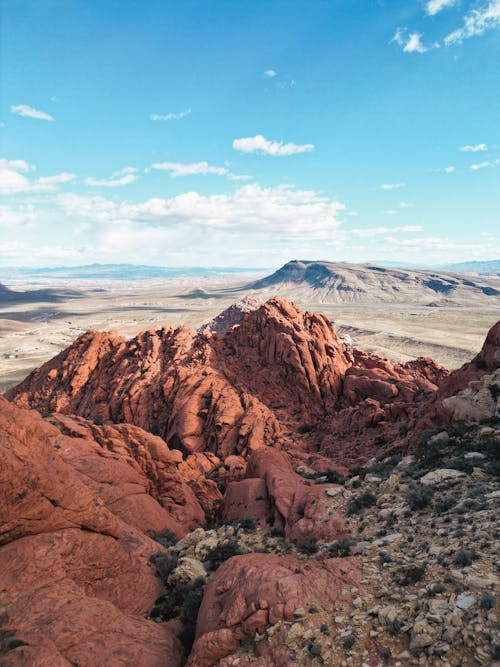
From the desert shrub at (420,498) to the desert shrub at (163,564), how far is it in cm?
1287

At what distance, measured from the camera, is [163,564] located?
19.0 metres

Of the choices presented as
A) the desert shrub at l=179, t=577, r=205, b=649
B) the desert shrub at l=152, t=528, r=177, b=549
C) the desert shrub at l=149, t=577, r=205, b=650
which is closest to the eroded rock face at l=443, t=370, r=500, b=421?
the desert shrub at l=149, t=577, r=205, b=650

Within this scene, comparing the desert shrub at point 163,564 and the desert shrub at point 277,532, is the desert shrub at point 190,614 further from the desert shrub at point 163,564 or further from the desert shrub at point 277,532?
the desert shrub at point 277,532

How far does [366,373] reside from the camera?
45219mm

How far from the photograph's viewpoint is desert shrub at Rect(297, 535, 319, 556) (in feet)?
55.1

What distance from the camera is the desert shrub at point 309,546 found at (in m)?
16.8

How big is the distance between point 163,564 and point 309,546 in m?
8.10

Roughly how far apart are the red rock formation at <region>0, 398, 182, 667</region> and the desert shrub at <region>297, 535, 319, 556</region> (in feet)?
21.7

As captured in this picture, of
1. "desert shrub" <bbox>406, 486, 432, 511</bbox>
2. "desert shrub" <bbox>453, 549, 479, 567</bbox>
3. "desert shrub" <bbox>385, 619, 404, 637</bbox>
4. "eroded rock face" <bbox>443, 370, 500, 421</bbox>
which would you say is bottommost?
"desert shrub" <bbox>406, 486, 432, 511</bbox>

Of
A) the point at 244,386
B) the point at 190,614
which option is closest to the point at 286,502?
the point at 190,614

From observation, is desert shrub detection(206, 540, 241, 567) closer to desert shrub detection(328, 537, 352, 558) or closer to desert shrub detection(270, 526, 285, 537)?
desert shrub detection(270, 526, 285, 537)

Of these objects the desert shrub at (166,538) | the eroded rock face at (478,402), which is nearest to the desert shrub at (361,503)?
the eroded rock face at (478,402)

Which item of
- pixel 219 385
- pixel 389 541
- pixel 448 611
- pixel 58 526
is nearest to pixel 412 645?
pixel 448 611

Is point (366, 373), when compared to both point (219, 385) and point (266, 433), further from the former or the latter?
point (219, 385)
